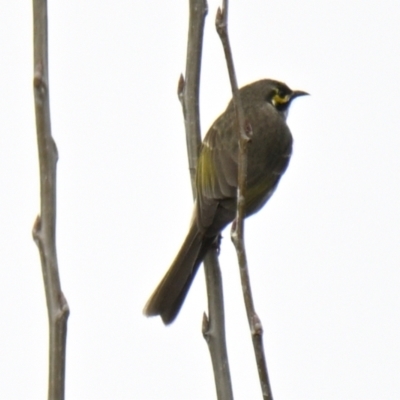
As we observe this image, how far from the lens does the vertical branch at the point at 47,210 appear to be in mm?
2031

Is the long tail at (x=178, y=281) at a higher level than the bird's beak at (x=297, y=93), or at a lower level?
lower

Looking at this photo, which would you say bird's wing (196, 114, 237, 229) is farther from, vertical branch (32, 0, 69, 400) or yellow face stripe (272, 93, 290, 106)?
vertical branch (32, 0, 69, 400)

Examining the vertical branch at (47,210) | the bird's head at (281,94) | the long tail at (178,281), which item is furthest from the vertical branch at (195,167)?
the bird's head at (281,94)

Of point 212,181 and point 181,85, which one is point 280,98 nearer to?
point 212,181

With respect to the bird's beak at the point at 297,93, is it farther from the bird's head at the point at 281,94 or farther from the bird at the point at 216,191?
the bird at the point at 216,191

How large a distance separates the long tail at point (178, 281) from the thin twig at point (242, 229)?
1.92 metres

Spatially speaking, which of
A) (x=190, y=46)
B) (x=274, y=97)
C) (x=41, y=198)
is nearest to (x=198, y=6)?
(x=190, y=46)

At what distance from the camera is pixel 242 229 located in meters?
2.40

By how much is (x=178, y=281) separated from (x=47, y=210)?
8.49ft

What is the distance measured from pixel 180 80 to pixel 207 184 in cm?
107

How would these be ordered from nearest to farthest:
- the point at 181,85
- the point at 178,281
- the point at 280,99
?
the point at 181,85, the point at 178,281, the point at 280,99

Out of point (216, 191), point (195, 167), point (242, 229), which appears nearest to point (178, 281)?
point (216, 191)

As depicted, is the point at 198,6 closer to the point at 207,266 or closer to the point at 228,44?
the point at 228,44

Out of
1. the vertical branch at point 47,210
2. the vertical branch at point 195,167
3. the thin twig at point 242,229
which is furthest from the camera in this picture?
the vertical branch at point 195,167
